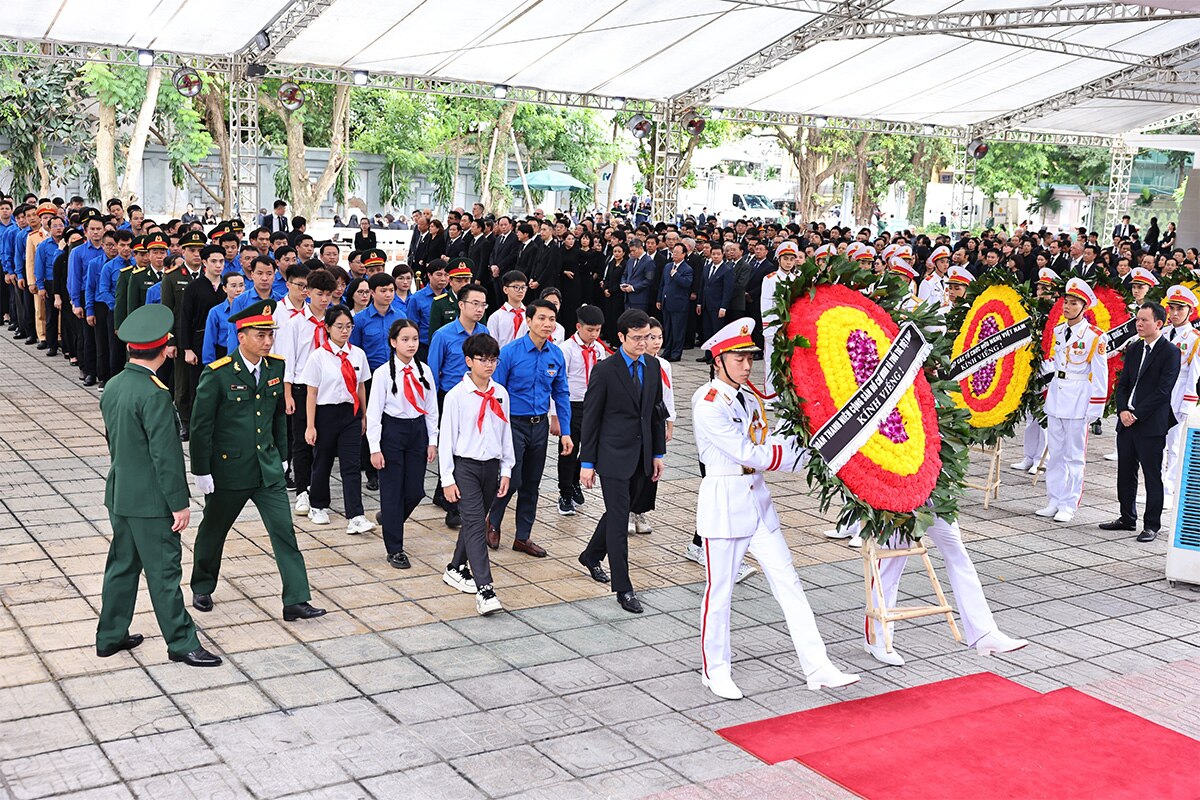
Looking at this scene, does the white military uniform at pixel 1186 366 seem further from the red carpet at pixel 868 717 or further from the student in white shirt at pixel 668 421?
the red carpet at pixel 868 717

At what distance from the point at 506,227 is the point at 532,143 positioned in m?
22.4

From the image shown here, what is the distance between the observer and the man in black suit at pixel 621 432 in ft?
23.0

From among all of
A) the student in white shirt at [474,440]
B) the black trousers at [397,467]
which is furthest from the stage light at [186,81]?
the student in white shirt at [474,440]

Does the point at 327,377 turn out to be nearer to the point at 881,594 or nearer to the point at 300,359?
the point at 300,359

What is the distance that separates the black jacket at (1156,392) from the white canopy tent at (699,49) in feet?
35.1

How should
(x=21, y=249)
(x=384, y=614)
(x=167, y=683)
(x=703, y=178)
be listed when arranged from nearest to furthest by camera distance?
(x=167, y=683) < (x=384, y=614) < (x=21, y=249) < (x=703, y=178)

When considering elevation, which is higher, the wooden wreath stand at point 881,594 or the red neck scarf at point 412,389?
the red neck scarf at point 412,389

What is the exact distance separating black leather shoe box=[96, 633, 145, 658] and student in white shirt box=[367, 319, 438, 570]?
1.84 metres

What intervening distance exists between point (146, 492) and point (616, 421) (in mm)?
2684

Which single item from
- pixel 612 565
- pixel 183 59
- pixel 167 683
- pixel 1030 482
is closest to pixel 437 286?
pixel 612 565

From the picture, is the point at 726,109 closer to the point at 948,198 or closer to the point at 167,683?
the point at 167,683

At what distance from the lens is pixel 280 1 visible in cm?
1681

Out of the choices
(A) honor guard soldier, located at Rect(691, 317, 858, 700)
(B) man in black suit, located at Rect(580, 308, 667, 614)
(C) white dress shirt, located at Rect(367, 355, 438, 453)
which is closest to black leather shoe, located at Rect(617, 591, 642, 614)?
(B) man in black suit, located at Rect(580, 308, 667, 614)

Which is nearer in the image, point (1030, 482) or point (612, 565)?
point (612, 565)
